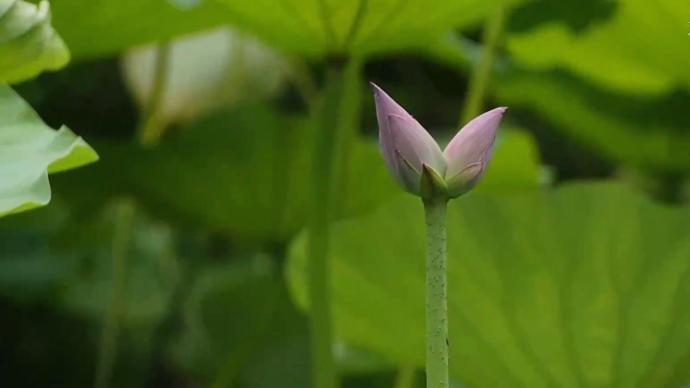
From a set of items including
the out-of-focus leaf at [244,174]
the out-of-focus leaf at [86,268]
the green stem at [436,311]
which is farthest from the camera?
the out-of-focus leaf at [86,268]

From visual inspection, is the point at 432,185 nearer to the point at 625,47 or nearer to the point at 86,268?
the point at 625,47

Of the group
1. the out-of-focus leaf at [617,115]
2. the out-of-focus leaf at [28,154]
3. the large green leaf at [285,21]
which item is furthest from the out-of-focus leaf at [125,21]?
the out-of-focus leaf at [617,115]

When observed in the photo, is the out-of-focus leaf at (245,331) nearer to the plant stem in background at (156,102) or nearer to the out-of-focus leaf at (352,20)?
the plant stem in background at (156,102)

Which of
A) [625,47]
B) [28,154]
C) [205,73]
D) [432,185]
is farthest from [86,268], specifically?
[432,185]

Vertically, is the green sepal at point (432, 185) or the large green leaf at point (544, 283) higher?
the green sepal at point (432, 185)

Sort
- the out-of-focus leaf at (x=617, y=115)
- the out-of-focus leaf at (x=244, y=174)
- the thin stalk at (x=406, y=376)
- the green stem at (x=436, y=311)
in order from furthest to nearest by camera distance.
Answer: the out-of-focus leaf at (x=617, y=115), the out-of-focus leaf at (x=244, y=174), the thin stalk at (x=406, y=376), the green stem at (x=436, y=311)
